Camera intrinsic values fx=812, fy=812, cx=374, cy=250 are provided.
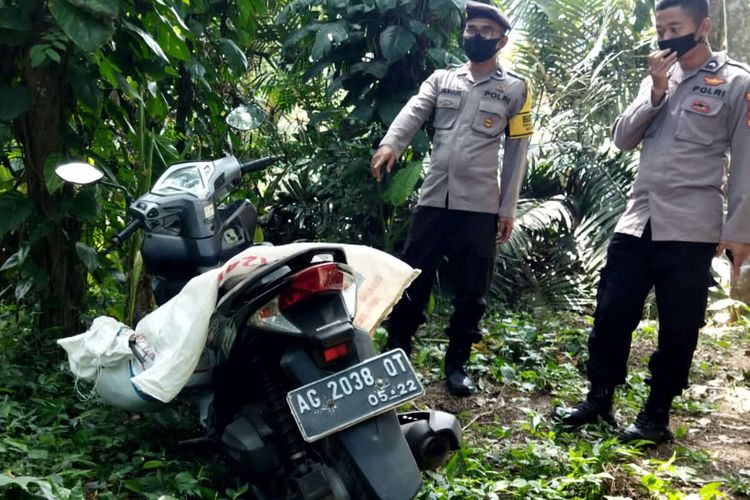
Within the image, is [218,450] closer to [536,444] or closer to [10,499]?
[10,499]

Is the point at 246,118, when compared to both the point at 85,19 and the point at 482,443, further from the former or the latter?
the point at 482,443

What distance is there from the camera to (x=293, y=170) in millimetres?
5742

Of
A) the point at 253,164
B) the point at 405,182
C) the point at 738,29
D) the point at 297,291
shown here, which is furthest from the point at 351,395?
the point at 738,29

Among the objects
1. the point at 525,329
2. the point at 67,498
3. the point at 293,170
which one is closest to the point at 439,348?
the point at 525,329

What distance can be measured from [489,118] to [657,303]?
1095 millimetres

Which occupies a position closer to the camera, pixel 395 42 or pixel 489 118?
pixel 489 118

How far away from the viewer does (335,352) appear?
84.0 inches

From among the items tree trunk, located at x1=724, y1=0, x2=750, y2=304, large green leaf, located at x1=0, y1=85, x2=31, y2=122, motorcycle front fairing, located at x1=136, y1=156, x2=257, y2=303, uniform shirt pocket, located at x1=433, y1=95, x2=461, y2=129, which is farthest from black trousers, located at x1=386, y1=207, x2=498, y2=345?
tree trunk, located at x1=724, y1=0, x2=750, y2=304

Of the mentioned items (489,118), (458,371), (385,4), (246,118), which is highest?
(385,4)

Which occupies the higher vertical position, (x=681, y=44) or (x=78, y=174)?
(x=681, y=44)

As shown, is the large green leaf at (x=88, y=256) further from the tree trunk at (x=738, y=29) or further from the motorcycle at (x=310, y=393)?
the tree trunk at (x=738, y=29)

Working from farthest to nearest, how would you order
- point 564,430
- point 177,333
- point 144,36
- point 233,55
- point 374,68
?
point 374,68, point 233,55, point 564,430, point 144,36, point 177,333

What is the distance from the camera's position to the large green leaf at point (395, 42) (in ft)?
15.5

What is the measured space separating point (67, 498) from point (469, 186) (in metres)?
2.19
